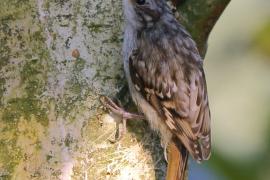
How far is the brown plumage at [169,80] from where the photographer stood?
7.87 ft

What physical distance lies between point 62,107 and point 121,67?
24cm

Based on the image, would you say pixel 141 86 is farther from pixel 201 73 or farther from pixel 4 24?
pixel 4 24

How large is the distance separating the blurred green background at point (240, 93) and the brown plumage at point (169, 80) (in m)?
0.14

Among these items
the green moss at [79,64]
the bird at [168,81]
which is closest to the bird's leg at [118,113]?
the bird at [168,81]

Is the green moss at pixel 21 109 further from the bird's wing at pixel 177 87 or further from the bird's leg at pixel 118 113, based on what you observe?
the bird's wing at pixel 177 87

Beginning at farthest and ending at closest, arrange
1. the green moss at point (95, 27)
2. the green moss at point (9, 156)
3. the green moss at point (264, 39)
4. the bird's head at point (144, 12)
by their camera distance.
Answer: the green moss at point (264, 39) → the bird's head at point (144, 12) → the green moss at point (95, 27) → the green moss at point (9, 156)

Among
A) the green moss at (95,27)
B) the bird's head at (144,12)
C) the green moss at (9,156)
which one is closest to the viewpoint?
the green moss at (9,156)

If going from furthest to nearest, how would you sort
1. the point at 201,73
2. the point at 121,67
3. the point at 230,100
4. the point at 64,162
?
the point at 230,100
the point at 201,73
the point at 121,67
the point at 64,162

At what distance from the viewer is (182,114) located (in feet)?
7.98

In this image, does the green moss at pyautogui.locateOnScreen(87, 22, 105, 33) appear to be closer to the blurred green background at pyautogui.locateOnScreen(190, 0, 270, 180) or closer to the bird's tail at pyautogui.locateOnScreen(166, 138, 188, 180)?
the bird's tail at pyautogui.locateOnScreen(166, 138, 188, 180)

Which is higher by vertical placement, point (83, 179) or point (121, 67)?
point (121, 67)

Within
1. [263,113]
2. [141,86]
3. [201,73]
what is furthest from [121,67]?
[263,113]

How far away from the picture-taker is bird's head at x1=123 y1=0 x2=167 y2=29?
248cm

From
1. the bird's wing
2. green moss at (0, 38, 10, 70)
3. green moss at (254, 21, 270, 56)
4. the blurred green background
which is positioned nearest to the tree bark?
green moss at (0, 38, 10, 70)
